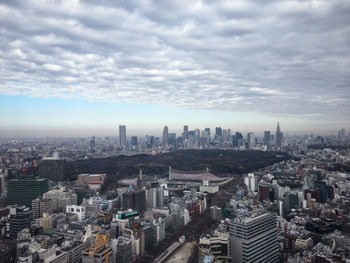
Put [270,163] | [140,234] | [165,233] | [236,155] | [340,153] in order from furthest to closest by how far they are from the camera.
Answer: [236,155], [270,163], [340,153], [165,233], [140,234]

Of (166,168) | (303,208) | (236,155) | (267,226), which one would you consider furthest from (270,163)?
(267,226)

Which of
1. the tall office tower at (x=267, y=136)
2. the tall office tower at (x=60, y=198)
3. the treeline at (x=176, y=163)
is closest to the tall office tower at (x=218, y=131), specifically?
the tall office tower at (x=267, y=136)

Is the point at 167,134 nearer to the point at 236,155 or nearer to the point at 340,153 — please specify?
the point at 236,155

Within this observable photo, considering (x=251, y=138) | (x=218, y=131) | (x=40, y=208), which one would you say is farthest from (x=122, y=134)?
(x=40, y=208)

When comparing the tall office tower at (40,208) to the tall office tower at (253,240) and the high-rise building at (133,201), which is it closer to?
the high-rise building at (133,201)

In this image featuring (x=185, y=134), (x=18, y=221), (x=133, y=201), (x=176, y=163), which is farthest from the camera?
(x=185, y=134)

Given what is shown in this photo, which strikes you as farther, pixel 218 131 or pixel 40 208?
pixel 218 131

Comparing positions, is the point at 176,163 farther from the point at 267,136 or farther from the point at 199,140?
the point at 267,136
